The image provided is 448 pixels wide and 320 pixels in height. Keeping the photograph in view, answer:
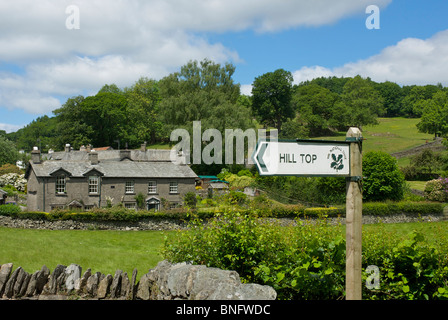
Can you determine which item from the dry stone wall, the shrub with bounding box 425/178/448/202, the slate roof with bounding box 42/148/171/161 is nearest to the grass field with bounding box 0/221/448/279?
the dry stone wall

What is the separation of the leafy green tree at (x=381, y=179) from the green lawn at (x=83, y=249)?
20660 millimetres

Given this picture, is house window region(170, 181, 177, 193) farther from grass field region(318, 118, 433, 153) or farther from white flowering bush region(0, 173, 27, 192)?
grass field region(318, 118, 433, 153)

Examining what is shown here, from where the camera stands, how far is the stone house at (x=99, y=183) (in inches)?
1452

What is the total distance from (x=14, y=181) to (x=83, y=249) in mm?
44668

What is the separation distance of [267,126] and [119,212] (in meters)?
61.3

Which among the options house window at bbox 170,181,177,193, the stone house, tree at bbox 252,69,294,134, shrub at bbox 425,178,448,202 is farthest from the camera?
tree at bbox 252,69,294,134

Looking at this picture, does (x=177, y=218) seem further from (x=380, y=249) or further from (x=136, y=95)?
(x=136, y=95)

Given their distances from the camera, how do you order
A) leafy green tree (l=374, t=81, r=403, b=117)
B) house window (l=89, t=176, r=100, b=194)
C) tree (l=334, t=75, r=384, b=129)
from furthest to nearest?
leafy green tree (l=374, t=81, r=403, b=117)
tree (l=334, t=75, r=384, b=129)
house window (l=89, t=176, r=100, b=194)

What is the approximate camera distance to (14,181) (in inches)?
2341

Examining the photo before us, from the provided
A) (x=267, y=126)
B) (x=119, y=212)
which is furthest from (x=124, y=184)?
(x=267, y=126)

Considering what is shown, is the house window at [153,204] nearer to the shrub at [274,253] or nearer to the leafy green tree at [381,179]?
the leafy green tree at [381,179]

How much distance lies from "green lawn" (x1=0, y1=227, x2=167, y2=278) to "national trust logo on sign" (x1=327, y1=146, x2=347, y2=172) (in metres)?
5.93

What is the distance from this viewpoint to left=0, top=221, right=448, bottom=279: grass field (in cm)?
1538
